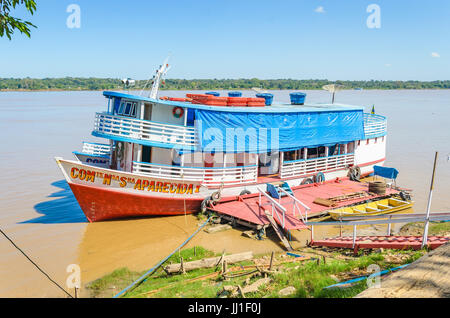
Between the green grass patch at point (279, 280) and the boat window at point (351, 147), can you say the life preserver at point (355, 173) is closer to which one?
the boat window at point (351, 147)

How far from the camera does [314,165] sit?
18297 millimetres

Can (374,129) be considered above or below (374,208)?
above

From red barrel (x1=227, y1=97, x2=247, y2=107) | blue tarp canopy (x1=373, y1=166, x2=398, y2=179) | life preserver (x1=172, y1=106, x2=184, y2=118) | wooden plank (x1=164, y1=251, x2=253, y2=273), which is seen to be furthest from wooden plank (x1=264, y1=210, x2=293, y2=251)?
blue tarp canopy (x1=373, y1=166, x2=398, y2=179)

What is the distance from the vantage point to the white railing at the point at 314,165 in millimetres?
16734

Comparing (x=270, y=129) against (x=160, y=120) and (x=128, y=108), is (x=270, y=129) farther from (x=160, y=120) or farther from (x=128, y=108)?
(x=128, y=108)

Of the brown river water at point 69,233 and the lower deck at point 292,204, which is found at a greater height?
the lower deck at point 292,204

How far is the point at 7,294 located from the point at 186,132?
7.95m

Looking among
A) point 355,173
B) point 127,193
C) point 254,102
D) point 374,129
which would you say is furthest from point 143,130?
point 374,129

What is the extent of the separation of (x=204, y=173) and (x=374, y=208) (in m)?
7.58

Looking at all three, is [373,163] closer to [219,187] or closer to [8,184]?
[219,187]

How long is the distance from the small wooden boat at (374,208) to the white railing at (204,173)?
3886 millimetres

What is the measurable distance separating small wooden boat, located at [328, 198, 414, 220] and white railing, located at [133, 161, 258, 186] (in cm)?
389

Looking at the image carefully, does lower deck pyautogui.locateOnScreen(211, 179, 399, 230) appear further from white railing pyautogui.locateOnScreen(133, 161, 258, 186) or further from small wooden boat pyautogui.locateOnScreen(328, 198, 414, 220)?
white railing pyautogui.locateOnScreen(133, 161, 258, 186)

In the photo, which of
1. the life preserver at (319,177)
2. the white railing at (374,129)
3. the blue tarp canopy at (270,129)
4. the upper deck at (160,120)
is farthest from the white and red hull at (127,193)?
the white railing at (374,129)
